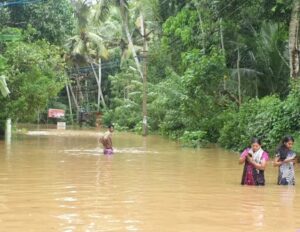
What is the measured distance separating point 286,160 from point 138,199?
3.12 meters

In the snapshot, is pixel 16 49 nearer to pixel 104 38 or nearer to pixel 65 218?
pixel 65 218

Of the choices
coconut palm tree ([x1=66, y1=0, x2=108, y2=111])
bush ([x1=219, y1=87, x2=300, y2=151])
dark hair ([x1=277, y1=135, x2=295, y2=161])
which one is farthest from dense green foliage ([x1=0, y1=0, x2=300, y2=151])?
coconut palm tree ([x1=66, y1=0, x2=108, y2=111])

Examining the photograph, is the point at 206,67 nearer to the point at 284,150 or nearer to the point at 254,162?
the point at 284,150

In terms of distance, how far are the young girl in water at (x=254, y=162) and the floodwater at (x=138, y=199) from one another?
28 cm

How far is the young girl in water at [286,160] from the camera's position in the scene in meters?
10.4

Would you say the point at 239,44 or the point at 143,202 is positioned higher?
the point at 239,44

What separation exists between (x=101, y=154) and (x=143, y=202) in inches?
418

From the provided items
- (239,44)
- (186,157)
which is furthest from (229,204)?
(239,44)

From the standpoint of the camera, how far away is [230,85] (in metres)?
25.4

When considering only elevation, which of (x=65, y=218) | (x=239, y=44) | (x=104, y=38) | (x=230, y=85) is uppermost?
(x=104, y=38)

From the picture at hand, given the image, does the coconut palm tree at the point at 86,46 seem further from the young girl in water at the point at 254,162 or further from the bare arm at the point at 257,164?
the bare arm at the point at 257,164

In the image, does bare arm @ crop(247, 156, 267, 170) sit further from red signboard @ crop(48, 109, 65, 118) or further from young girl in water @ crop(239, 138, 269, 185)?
red signboard @ crop(48, 109, 65, 118)

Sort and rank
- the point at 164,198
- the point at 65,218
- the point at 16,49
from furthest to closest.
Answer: the point at 16,49, the point at 164,198, the point at 65,218

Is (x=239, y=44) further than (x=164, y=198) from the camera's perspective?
Yes
